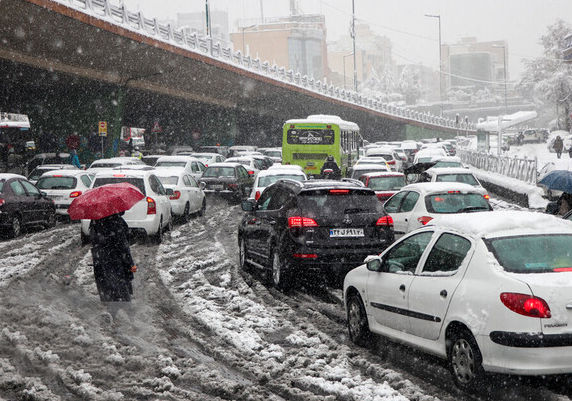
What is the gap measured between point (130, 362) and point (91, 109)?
39842mm

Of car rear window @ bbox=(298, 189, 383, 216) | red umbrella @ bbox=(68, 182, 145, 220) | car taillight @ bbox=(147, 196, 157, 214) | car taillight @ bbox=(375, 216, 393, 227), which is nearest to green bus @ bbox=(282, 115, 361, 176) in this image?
car taillight @ bbox=(147, 196, 157, 214)

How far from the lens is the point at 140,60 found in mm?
40531

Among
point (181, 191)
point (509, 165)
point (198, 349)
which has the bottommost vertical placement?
point (509, 165)

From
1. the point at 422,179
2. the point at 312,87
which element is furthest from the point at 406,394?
the point at 312,87

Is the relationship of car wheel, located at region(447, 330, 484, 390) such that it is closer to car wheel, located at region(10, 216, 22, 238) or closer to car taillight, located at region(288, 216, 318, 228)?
car taillight, located at region(288, 216, 318, 228)

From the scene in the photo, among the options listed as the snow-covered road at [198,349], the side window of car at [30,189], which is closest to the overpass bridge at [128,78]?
the side window of car at [30,189]

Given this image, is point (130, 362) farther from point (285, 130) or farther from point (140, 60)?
point (140, 60)

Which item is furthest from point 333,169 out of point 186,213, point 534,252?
point 534,252

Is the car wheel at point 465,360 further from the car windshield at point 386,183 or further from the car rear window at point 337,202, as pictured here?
the car windshield at point 386,183

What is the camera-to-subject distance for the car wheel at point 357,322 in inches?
322

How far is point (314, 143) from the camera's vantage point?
121 ft

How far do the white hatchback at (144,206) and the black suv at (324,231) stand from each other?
5.95 metres

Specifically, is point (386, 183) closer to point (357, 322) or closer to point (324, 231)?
point (324, 231)

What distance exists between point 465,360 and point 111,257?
488cm
